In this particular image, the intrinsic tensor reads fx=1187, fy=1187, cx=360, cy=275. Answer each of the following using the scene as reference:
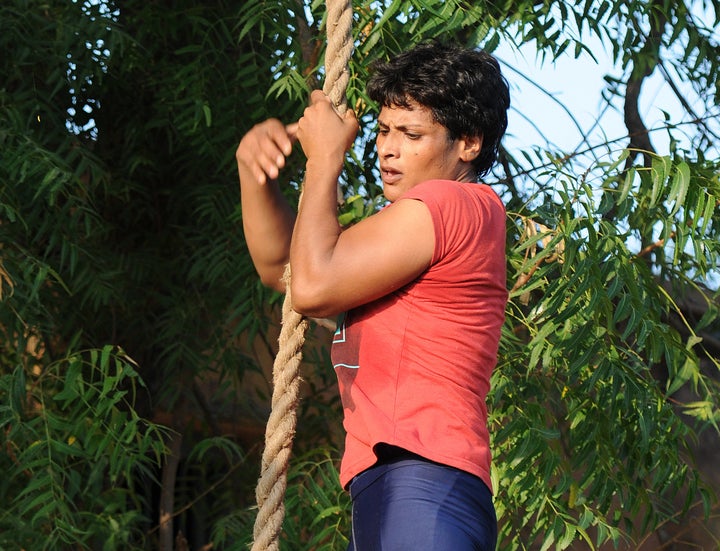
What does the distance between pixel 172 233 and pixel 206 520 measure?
1.22 meters

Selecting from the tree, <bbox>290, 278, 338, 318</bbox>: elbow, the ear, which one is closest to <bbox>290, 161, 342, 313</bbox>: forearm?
<bbox>290, 278, 338, 318</bbox>: elbow

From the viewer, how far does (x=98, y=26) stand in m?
3.31

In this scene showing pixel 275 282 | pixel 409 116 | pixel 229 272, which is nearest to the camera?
pixel 409 116

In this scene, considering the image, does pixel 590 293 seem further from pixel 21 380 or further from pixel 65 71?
pixel 65 71

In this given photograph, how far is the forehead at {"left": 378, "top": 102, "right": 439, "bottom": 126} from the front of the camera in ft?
5.50

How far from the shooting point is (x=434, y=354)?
152cm

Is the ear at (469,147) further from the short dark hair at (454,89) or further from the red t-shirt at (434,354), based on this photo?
the red t-shirt at (434,354)

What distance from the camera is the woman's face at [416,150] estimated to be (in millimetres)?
→ 1666

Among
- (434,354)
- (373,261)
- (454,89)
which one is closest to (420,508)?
(434,354)

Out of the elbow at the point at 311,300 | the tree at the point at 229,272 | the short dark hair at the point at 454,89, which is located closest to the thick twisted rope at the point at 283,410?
the short dark hair at the point at 454,89

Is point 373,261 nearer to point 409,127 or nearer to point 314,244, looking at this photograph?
point 314,244

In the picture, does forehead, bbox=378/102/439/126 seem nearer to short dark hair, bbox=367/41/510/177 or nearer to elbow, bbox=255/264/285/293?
short dark hair, bbox=367/41/510/177

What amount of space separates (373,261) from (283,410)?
0.34 metres

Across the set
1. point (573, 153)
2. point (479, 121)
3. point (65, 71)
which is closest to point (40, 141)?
point (65, 71)
